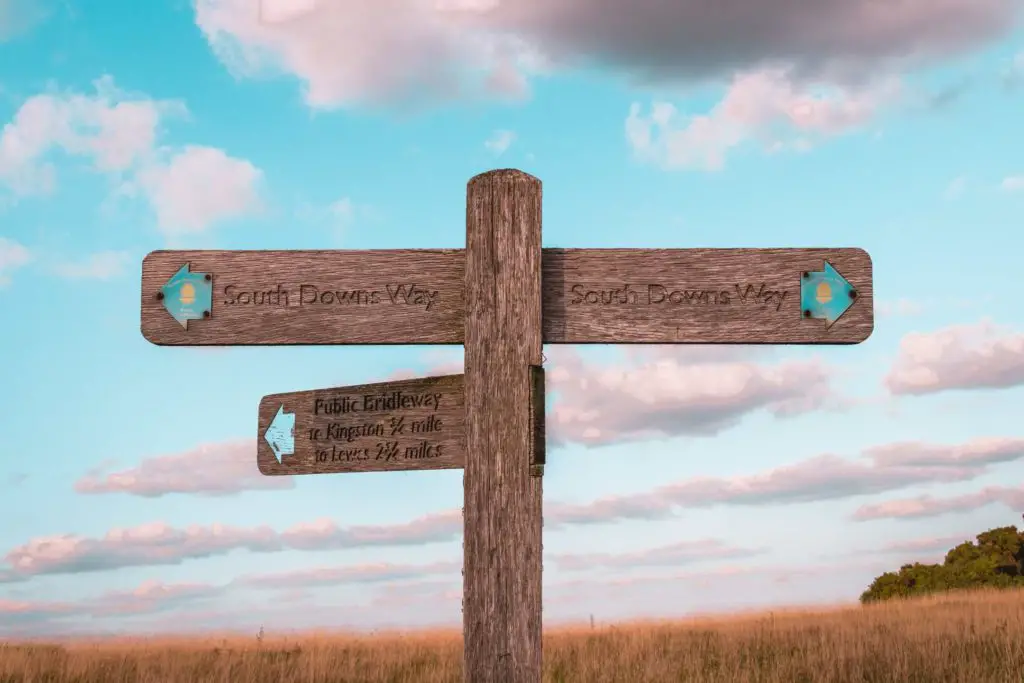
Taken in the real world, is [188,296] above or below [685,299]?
above

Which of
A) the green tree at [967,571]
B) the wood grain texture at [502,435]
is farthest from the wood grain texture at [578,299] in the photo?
the green tree at [967,571]

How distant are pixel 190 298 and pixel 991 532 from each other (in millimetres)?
18661

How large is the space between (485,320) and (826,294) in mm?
1758

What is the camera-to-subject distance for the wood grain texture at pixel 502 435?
166 inches

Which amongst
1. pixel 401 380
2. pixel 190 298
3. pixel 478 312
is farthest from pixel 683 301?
pixel 190 298

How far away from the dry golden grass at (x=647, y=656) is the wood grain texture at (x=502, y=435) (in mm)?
3417

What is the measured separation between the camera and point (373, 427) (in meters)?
4.53

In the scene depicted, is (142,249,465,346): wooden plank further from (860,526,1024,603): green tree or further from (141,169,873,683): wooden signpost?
(860,526,1024,603): green tree

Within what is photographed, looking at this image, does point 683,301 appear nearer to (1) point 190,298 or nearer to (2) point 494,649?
(2) point 494,649

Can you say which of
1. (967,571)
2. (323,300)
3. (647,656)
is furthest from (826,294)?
(967,571)

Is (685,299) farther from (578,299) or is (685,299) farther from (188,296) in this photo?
(188,296)

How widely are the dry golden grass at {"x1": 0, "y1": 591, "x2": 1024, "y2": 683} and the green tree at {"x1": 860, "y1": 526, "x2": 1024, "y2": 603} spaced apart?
23.5 feet

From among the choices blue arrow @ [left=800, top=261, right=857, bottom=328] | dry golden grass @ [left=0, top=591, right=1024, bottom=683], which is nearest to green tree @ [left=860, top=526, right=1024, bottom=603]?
dry golden grass @ [left=0, top=591, right=1024, bottom=683]

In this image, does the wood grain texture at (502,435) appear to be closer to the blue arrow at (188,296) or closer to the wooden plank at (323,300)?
the wooden plank at (323,300)
